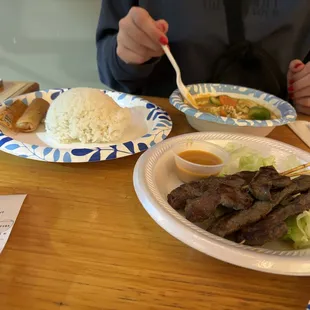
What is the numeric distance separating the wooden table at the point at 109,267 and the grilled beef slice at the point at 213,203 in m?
0.07

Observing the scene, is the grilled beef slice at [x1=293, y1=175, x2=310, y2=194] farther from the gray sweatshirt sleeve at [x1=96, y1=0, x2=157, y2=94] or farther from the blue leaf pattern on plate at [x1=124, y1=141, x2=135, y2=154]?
the gray sweatshirt sleeve at [x1=96, y1=0, x2=157, y2=94]

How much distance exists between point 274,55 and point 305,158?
759 millimetres

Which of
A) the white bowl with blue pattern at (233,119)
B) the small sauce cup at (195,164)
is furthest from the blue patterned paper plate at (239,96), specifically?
the small sauce cup at (195,164)

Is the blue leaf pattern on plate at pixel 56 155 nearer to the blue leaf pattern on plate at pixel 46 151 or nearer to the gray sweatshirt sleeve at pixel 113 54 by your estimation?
the blue leaf pattern on plate at pixel 46 151

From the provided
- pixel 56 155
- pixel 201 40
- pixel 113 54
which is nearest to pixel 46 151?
pixel 56 155

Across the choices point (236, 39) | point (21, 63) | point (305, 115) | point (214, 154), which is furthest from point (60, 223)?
point (21, 63)

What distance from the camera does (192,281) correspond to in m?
0.62

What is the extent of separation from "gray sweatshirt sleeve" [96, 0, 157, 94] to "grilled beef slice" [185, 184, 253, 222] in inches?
32.0

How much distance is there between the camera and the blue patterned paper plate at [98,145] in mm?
879

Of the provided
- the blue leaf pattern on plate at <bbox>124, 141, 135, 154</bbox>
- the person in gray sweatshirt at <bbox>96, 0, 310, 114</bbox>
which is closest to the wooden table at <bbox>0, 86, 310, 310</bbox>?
the blue leaf pattern on plate at <bbox>124, 141, 135, 154</bbox>

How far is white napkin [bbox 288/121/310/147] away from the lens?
112 cm

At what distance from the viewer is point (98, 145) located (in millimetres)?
991

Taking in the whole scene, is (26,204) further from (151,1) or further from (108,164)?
(151,1)

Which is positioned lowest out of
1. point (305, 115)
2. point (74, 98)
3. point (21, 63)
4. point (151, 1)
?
point (21, 63)
